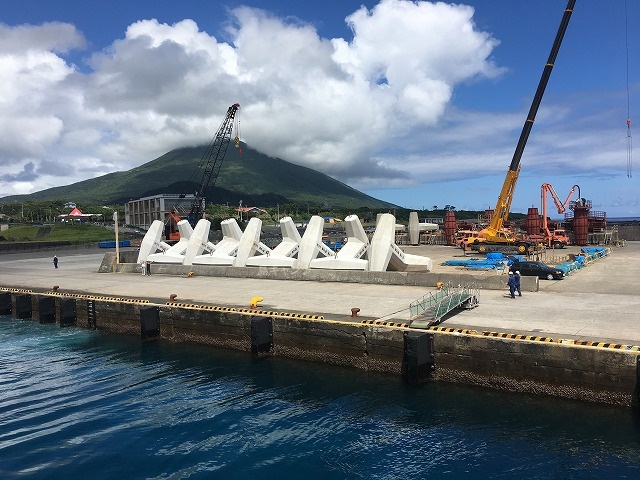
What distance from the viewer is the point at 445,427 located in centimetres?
1556

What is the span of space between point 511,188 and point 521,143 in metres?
5.49

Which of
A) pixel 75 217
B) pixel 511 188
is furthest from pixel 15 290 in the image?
pixel 75 217

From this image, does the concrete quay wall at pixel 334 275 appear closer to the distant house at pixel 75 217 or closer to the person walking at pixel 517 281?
the person walking at pixel 517 281

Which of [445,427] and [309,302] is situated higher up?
[309,302]

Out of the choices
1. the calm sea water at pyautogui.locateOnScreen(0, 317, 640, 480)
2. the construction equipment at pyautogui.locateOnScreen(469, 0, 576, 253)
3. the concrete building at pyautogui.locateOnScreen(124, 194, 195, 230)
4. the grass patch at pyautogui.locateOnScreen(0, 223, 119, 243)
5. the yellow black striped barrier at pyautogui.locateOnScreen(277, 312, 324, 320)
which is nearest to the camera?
the calm sea water at pyautogui.locateOnScreen(0, 317, 640, 480)

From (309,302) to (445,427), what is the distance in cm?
1237

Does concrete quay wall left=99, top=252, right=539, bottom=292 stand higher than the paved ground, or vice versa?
concrete quay wall left=99, top=252, right=539, bottom=292

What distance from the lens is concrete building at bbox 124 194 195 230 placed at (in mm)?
124188

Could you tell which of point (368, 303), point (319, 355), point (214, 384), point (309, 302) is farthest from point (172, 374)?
point (368, 303)

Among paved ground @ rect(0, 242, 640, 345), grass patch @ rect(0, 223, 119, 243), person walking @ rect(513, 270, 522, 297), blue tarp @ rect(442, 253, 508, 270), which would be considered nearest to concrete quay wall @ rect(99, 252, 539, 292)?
paved ground @ rect(0, 242, 640, 345)

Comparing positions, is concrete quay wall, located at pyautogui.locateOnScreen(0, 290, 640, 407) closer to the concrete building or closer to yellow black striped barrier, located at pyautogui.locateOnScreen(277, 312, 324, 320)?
yellow black striped barrier, located at pyautogui.locateOnScreen(277, 312, 324, 320)

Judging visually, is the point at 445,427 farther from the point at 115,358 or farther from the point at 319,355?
the point at 115,358

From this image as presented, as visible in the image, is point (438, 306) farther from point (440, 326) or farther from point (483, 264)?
point (483, 264)

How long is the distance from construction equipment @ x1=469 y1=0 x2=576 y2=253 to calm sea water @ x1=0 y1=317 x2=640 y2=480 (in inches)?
1668
